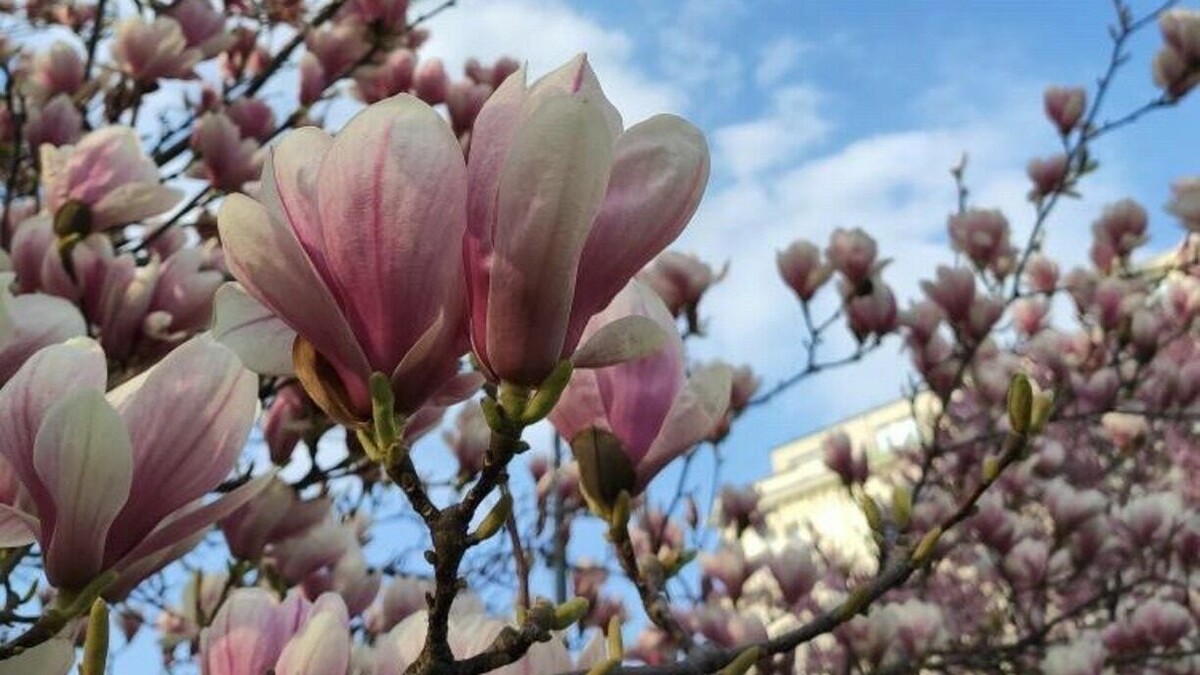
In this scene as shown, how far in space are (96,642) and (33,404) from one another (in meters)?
0.15

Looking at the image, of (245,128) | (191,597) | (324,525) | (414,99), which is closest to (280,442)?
(324,525)

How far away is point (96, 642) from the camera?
0.58 m

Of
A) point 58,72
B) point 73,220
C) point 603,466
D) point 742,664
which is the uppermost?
point 58,72

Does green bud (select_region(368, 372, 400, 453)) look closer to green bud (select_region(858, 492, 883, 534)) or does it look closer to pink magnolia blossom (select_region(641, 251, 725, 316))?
green bud (select_region(858, 492, 883, 534))

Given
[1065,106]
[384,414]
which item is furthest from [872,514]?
[1065,106]

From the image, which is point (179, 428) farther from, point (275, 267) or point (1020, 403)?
point (1020, 403)

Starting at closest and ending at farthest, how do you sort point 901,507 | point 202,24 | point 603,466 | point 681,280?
point 603,466 → point 901,507 → point 202,24 → point 681,280

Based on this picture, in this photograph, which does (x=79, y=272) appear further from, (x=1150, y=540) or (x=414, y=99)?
(x=1150, y=540)

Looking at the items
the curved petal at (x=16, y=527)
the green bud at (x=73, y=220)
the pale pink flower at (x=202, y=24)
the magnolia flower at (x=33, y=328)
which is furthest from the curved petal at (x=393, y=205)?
the pale pink flower at (x=202, y=24)

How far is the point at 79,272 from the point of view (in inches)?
61.6

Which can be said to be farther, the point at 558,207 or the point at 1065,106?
the point at 1065,106

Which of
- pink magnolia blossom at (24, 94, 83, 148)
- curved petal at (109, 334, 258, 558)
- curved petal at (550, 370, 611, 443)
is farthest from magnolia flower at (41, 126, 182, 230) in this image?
curved petal at (109, 334, 258, 558)

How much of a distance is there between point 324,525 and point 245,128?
1190 millimetres

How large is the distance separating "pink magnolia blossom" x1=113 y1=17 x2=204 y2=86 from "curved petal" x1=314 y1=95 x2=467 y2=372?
6.55 feet
